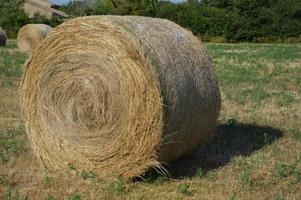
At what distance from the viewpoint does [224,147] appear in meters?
8.74

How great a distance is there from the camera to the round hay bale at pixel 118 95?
680cm

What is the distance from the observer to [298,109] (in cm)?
1153

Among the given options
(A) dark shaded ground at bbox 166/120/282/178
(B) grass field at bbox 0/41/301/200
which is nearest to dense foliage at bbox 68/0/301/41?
(B) grass field at bbox 0/41/301/200

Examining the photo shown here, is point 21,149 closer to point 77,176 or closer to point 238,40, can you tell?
point 77,176

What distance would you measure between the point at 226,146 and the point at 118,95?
2353 mm

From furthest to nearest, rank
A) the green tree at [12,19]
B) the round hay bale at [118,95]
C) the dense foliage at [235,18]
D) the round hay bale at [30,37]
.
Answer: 1. the dense foliage at [235,18]
2. the green tree at [12,19]
3. the round hay bale at [30,37]
4. the round hay bale at [118,95]

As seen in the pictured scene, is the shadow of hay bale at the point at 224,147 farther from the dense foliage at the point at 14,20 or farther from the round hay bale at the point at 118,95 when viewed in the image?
the dense foliage at the point at 14,20

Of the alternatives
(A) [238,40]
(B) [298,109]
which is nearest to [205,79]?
(B) [298,109]

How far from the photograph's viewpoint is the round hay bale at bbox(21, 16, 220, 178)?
6.80 m

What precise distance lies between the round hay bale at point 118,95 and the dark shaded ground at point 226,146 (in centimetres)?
24

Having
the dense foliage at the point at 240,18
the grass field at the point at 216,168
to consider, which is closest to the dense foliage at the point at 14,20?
the dense foliage at the point at 240,18

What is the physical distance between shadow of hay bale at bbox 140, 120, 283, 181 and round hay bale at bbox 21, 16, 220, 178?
24cm

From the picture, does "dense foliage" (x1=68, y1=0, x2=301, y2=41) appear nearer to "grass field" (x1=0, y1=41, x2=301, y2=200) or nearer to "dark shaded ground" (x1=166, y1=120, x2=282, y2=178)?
"grass field" (x1=0, y1=41, x2=301, y2=200)

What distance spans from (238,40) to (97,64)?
45.1 m
